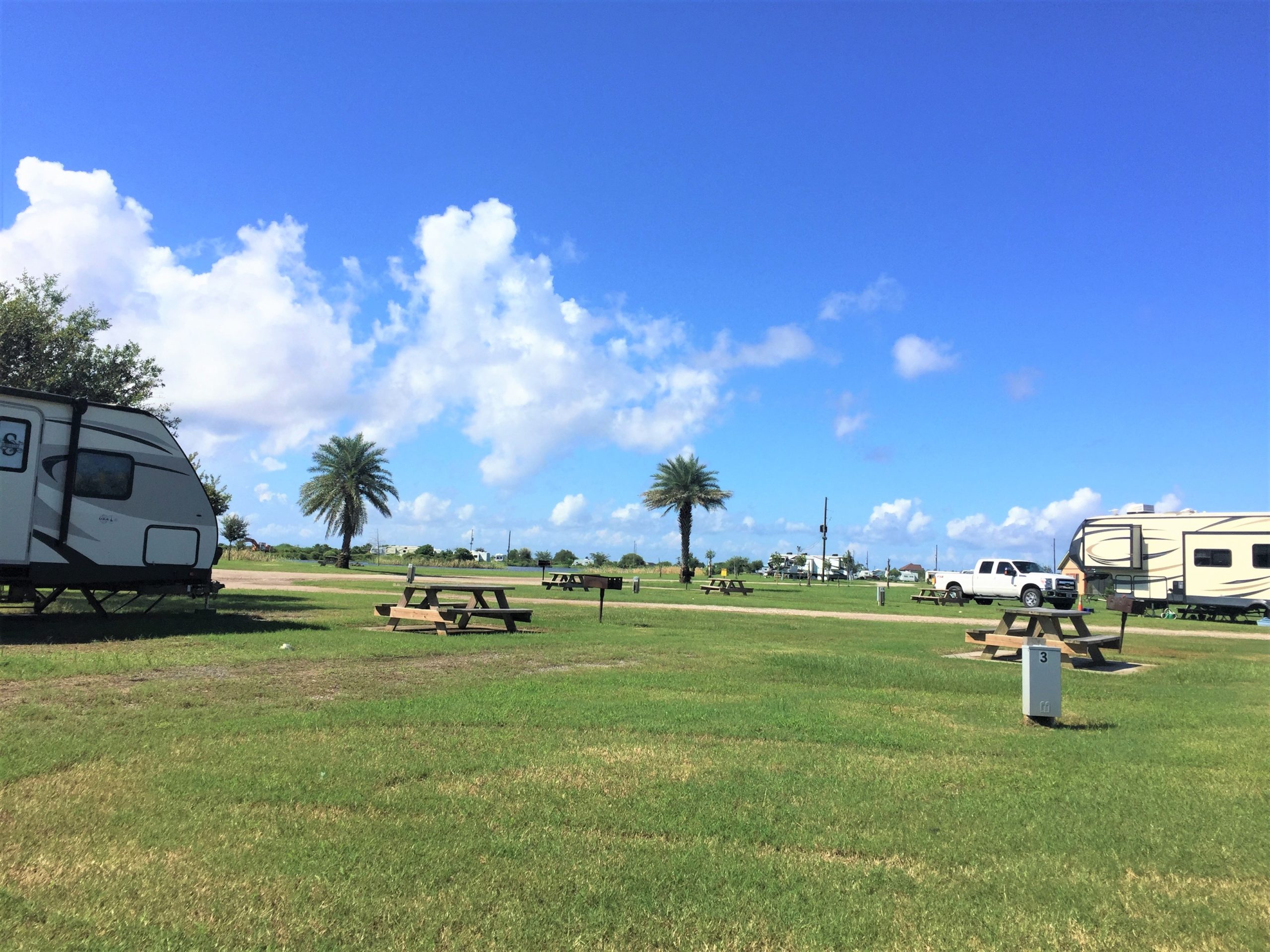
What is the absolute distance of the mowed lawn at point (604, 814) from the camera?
3.35m

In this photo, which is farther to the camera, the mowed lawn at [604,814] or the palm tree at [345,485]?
the palm tree at [345,485]

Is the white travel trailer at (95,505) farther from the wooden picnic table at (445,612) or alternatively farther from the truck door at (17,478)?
the wooden picnic table at (445,612)

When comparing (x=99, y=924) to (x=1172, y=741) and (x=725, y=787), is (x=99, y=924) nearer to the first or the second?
(x=725, y=787)

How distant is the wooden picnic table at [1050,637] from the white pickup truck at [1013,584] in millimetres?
20066

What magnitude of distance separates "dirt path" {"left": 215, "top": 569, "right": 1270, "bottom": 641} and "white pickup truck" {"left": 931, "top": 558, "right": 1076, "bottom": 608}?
29.7 ft

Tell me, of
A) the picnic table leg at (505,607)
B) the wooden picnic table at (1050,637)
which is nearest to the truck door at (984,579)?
the wooden picnic table at (1050,637)

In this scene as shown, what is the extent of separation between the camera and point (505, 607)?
52.4 feet

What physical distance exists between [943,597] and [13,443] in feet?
107

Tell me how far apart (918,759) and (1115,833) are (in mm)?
1608

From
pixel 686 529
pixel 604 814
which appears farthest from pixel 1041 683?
pixel 686 529

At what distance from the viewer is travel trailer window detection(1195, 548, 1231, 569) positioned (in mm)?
28839

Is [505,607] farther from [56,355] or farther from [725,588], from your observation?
[725,588]

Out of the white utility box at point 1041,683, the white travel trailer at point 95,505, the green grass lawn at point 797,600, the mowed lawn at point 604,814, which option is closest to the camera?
the mowed lawn at point 604,814

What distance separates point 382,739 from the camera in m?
6.09
